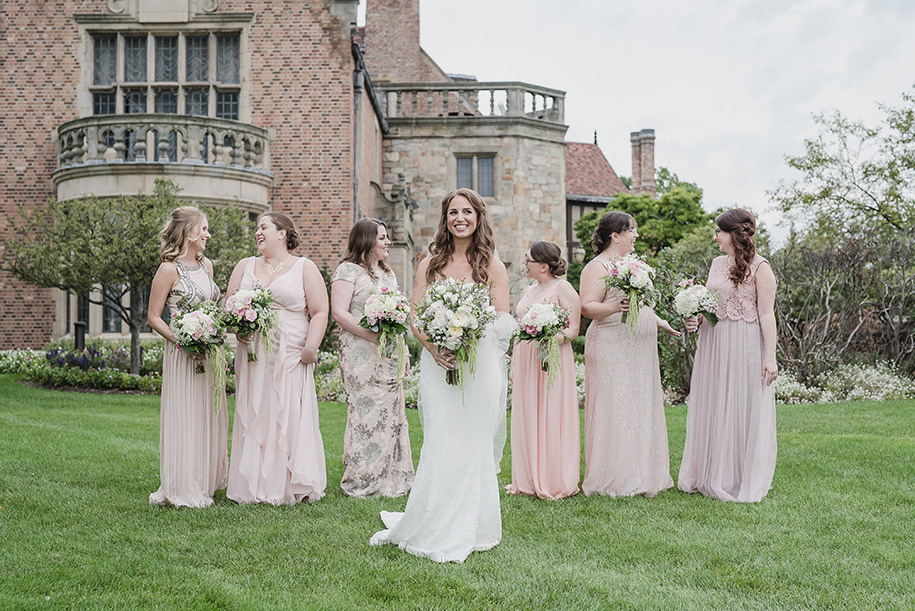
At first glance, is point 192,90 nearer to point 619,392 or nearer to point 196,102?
point 196,102

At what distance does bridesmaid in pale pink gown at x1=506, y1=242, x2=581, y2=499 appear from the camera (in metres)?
6.43

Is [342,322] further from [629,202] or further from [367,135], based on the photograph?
[629,202]

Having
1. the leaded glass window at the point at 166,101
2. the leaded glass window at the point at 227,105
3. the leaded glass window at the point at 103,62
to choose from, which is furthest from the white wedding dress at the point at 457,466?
the leaded glass window at the point at 103,62

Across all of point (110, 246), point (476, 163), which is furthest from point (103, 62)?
point (476, 163)

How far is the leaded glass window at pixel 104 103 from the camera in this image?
59.2 feet

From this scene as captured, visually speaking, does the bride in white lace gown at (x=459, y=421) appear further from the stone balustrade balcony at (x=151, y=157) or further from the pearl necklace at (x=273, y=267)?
the stone balustrade balcony at (x=151, y=157)

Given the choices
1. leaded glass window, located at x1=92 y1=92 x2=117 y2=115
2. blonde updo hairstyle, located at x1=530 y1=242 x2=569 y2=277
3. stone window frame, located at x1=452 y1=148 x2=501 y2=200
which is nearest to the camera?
blonde updo hairstyle, located at x1=530 y1=242 x2=569 y2=277

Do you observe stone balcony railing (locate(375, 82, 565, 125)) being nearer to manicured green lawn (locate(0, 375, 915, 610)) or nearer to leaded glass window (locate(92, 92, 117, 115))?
leaded glass window (locate(92, 92, 117, 115))

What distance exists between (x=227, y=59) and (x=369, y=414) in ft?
45.4

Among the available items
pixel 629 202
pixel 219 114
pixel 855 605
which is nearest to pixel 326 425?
pixel 855 605

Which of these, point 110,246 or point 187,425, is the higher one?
point 110,246

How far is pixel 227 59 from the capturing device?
18.2 meters

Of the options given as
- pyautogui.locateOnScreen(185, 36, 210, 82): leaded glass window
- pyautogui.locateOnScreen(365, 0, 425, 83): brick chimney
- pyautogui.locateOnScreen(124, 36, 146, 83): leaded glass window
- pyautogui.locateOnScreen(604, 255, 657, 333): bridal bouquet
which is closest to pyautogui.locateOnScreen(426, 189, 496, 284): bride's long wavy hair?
pyautogui.locateOnScreen(604, 255, 657, 333): bridal bouquet

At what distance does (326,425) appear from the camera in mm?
10773
